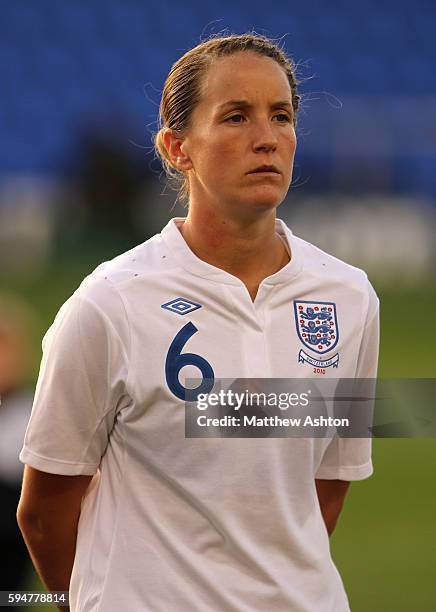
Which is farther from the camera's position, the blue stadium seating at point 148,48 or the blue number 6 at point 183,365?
the blue stadium seating at point 148,48

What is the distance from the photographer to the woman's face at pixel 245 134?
7.98ft

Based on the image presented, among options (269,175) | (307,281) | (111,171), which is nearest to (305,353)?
(307,281)

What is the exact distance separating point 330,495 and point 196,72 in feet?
3.54

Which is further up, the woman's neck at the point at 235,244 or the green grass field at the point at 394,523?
the woman's neck at the point at 235,244

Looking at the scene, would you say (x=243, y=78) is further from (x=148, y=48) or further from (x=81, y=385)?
(x=148, y=48)

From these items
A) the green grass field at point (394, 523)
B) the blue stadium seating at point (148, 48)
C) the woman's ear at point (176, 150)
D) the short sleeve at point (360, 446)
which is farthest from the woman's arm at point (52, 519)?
the blue stadium seating at point (148, 48)

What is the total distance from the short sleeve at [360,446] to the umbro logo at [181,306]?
428mm

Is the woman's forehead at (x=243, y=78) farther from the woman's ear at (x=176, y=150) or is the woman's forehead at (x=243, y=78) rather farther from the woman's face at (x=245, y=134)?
the woman's ear at (x=176, y=150)

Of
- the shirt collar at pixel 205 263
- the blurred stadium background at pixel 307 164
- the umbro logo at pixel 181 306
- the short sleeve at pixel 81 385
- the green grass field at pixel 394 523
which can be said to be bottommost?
the green grass field at pixel 394 523

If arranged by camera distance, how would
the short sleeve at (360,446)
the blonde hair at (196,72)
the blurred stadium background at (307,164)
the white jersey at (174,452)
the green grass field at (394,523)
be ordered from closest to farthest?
the white jersey at (174,452), the blonde hair at (196,72), the short sleeve at (360,446), the green grass field at (394,523), the blurred stadium background at (307,164)

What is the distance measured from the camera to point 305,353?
249 centimetres

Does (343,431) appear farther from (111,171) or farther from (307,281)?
(111,171)

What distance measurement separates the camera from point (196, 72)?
2.58m

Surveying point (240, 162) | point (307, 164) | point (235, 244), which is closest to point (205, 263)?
point (235, 244)
